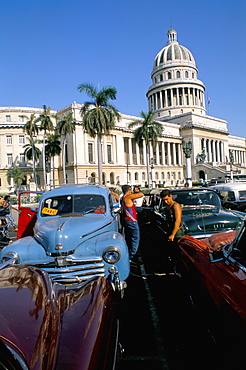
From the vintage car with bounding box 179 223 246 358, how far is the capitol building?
37844 millimetres

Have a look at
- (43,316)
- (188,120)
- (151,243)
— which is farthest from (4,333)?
(188,120)

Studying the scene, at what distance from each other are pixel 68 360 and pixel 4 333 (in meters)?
0.46

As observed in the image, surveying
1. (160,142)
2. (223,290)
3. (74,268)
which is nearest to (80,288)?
(223,290)

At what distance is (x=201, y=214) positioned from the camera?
6.95 metres

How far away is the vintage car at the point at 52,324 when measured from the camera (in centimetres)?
183

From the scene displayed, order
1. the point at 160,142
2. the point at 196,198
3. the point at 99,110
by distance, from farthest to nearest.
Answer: the point at 160,142, the point at 99,110, the point at 196,198

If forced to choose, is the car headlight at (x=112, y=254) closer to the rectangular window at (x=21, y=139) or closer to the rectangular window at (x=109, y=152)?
the rectangular window at (x=109, y=152)

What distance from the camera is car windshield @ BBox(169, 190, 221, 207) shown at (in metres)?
8.49

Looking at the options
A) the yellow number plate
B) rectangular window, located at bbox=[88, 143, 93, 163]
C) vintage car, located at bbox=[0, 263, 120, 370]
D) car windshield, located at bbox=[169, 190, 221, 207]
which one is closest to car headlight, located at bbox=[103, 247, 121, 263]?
vintage car, located at bbox=[0, 263, 120, 370]

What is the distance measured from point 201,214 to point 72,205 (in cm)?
313

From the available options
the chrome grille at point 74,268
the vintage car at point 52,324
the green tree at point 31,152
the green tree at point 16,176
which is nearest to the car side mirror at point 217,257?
the vintage car at point 52,324

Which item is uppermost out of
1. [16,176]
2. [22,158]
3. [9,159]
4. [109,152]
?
[109,152]

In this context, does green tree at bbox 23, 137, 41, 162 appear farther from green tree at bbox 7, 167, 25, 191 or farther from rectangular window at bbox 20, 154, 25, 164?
green tree at bbox 7, 167, 25, 191

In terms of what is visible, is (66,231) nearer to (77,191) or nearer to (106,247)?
(106,247)
